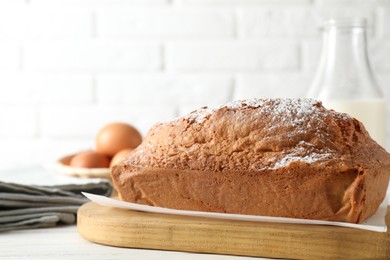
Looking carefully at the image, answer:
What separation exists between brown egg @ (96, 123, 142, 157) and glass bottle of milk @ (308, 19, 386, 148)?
2.22 feet

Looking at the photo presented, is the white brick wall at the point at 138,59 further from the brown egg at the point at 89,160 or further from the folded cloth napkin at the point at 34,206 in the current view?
the folded cloth napkin at the point at 34,206

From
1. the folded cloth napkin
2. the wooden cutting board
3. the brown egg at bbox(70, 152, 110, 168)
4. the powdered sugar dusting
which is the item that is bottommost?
the brown egg at bbox(70, 152, 110, 168)

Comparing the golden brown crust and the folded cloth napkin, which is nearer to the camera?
the golden brown crust

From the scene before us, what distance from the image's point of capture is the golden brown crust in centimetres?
111

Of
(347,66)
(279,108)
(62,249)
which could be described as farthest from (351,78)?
(62,249)

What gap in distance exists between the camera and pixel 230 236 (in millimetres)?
1118

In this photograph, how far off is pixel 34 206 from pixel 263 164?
0.56 m

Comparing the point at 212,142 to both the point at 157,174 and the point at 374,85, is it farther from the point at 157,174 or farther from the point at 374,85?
the point at 374,85

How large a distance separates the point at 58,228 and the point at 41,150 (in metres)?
1.54

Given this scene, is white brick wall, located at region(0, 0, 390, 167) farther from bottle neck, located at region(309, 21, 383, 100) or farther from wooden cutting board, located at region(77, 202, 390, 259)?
wooden cutting board, located at region(77, 202, 390, 259)

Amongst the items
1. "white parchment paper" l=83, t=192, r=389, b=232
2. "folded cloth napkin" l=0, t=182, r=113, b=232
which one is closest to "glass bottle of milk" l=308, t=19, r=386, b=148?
"white parchment paper" l=83, t=192, r=389, b=232

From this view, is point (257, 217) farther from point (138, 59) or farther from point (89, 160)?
point (138, 59)

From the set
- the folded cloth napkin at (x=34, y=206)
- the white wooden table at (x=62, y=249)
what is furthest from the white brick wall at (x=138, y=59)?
the white wooden table at (x=62, y=249)

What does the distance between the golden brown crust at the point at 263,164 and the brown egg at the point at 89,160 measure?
80cm
